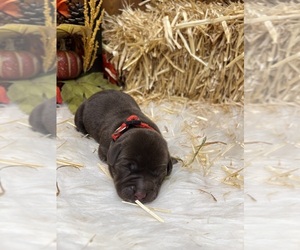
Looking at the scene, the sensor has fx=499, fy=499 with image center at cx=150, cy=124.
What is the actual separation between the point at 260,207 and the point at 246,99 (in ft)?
0.79

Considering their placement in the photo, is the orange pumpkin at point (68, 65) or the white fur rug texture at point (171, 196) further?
the orange pumpkin at point (68, 65)

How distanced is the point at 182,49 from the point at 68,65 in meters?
0.78

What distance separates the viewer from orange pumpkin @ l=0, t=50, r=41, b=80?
0.99m

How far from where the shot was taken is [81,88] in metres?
3.30

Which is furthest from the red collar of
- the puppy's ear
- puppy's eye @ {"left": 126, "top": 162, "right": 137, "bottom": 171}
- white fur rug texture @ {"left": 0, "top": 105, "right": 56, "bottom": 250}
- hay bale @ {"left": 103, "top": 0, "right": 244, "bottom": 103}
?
hay bale @ {"left": 103, "top": 0, "right": 244, "bottom": 103}

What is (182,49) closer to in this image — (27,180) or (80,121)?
(80,121)

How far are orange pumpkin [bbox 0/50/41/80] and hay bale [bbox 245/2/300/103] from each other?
43 cm

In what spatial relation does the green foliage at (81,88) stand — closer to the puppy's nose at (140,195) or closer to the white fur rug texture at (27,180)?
the puppy's nose at (140,195)

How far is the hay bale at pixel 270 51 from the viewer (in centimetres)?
100

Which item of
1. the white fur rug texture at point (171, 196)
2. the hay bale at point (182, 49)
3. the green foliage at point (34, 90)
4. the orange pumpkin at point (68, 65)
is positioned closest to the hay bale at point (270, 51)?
the white fur rug texture at point (171, 196)

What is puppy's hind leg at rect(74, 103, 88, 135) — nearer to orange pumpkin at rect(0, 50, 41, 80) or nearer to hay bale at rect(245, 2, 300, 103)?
orange pumpkin at rect(0, 50, 41, 80)

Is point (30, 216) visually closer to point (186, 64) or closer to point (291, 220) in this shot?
point (291, 220)

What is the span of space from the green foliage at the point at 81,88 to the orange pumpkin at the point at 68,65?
0.05m

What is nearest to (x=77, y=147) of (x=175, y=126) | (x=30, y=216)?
(x=175, y=126)
